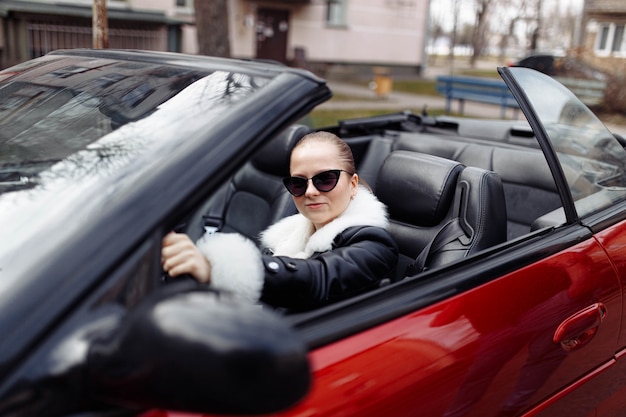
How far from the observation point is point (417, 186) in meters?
2.50

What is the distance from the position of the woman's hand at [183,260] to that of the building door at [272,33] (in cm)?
1850

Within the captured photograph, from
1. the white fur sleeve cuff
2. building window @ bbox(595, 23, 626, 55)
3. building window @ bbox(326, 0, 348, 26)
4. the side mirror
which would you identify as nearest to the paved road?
building window @ bbox(326, 0, 348, 26)

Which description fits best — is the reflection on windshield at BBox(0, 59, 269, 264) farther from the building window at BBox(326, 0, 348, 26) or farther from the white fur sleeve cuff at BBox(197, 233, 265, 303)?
the building window at BBox(326, 0, 348, 26)

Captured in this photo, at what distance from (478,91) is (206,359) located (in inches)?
518

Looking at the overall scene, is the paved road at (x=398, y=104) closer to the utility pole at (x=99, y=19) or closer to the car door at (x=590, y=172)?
the utility pole at (x=99, y=19)

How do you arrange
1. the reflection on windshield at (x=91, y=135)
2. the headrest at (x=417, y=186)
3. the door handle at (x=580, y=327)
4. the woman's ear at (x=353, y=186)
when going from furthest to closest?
1. the headrest at (x=417, y=186)
2. the woman's ear at (x=353, y=186)
3. the door handle at (x=580, y=327)
4. the reflection on windshield at (x=91, y=135)

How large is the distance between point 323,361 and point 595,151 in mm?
1651

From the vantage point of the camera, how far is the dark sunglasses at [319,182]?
1913 millimetres

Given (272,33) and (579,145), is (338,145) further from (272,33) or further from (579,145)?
(272,33)

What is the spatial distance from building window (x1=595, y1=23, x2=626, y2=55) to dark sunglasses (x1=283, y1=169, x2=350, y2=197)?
Result: 2917 centimetres

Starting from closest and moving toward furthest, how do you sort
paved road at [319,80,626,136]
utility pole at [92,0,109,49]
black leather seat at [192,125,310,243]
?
black leather seat at [192,125,310,243], utility pole at [92,0,109,49], paved road at [319,80,626,136]

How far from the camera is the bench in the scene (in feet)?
41.3

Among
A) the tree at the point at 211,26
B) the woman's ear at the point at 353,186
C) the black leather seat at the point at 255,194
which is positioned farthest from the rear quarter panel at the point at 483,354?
the tree at the point at 211,26

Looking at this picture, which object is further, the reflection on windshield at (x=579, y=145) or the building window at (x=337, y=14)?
the building window at (x=337, y=14)
